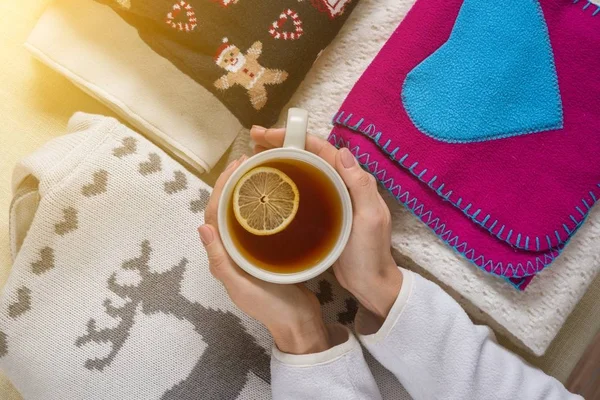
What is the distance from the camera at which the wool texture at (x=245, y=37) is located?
0.71 meters

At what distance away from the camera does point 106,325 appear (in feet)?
2.33

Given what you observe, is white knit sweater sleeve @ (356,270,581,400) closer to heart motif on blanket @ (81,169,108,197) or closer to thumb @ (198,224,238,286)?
thumb @ (198,224,238,286)

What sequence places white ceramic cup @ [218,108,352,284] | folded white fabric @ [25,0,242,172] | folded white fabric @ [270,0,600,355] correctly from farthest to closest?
1. folded white fabric @ [25,0,242,172]
2. folded white fabric @ [270,0,600,355]
3. white ceramic cup @ [218,108,352,284]

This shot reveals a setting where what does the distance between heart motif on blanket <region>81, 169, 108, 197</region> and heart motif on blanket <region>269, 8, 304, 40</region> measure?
311mm

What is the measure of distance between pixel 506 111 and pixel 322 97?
252 millimetres

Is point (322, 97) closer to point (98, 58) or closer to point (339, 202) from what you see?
point (339, 202)

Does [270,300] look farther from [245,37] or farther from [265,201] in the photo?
[245,37]

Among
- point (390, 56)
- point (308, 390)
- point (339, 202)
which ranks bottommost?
point (308, 390)

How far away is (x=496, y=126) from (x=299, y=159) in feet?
0.88

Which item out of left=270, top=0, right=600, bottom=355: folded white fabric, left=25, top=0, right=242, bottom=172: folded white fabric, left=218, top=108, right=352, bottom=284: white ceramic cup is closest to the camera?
left=218, top=108, right=352, bottom=284: white ceramic cup

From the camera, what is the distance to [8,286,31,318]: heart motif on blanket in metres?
0.72

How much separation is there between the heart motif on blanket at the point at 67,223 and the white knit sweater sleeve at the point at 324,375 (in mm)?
339

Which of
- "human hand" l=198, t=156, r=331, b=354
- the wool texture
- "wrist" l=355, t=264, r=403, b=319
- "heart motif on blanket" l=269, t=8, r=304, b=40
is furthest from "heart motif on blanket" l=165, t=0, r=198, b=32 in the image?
"wrist" l=355, t=264, r=403, b=319

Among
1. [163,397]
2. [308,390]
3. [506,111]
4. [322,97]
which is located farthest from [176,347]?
[506,111]
